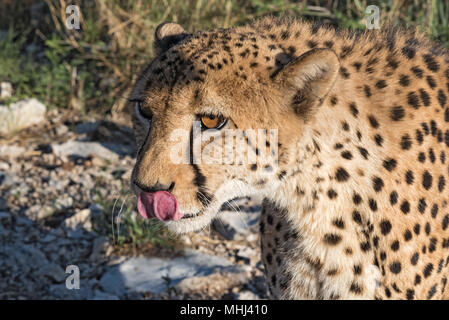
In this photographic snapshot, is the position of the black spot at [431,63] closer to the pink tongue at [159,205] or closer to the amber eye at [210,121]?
the amber eye at [210,121]

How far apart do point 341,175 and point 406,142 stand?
29cm

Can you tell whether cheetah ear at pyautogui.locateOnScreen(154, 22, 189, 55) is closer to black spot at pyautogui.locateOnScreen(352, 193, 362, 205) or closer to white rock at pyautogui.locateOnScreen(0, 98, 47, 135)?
black spot at pyautogui.locateOnScreen(352, 193, 362, 205)

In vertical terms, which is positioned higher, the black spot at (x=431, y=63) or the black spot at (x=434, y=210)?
the black spot at (x=431, y=63)

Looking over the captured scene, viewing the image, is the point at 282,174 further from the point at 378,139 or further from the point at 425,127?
the point at 425,127

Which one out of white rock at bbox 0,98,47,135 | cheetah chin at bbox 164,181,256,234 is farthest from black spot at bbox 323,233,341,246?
white rock at bbox 0,98,47,135

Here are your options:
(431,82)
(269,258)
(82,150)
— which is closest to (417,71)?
(431,82)

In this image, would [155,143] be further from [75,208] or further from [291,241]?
[75,208]

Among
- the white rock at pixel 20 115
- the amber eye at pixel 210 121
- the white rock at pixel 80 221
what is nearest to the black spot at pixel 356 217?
the amber eye at pixel 210 121

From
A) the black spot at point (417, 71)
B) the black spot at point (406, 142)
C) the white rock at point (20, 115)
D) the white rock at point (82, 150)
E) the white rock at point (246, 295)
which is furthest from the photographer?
the white rock at point (20, 115)

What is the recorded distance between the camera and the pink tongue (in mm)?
2330

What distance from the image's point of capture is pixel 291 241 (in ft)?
8.86

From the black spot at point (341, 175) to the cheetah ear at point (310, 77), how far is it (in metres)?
0.23

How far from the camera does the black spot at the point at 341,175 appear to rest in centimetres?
244

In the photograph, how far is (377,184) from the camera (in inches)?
97.7
